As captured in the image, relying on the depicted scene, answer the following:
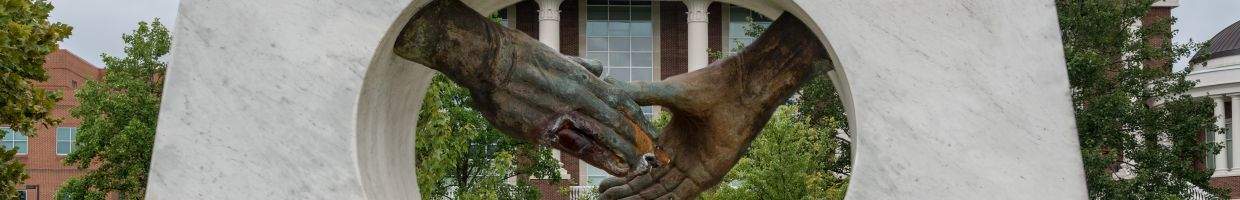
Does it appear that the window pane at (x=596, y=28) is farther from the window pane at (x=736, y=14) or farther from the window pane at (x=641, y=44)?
the window pane at (x=736, y=14)

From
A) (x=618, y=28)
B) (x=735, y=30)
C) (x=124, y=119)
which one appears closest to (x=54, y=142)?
(x=618, y=28)

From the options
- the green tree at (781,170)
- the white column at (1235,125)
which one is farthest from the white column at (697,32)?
the green tree at (781,170)

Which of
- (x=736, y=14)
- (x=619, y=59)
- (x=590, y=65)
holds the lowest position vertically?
(x=590, y=65)

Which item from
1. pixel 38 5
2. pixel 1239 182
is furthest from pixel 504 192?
pixel 1239 182

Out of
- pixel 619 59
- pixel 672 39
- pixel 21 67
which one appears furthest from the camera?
pixel 672 39

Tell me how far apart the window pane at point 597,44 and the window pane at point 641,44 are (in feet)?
3.77

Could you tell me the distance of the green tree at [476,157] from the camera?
2784cm

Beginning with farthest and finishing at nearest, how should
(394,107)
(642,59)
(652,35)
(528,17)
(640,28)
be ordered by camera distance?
(528,17)
(652,35)
(640,28)
(642,59)
(394,107)

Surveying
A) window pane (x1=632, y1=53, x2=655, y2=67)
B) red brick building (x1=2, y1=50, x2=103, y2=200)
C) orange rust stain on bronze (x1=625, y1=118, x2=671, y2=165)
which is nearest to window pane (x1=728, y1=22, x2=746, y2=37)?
window pane (x1=632, y1=53, x2=655, y2=67)

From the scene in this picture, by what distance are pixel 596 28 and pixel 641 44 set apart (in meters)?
1.71

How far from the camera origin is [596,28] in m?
67.5

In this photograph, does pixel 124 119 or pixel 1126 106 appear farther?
pixel 124 119

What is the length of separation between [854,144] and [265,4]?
319 centimetres

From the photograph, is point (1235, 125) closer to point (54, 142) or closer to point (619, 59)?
point (619, 59)
